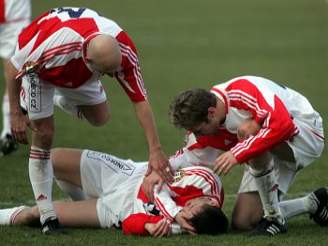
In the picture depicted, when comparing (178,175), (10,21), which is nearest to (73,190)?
(178,175)

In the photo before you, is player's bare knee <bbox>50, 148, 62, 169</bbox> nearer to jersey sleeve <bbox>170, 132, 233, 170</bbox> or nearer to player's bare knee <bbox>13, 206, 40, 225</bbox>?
player's bare knee <bbox>13, 206, 40, 225</bbox>

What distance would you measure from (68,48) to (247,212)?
1.84 meters

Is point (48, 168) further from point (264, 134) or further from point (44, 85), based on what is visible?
point (264, 134)

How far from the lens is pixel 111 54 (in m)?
6.91

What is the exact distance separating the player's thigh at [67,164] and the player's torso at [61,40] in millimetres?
Answer: 682

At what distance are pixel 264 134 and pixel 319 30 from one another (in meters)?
18.8

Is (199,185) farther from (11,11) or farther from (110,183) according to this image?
(11,11)

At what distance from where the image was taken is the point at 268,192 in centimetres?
725

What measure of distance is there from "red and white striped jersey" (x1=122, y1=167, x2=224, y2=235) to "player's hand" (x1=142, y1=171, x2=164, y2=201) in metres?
0.04

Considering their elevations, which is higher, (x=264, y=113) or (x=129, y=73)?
(x=129, y=73)

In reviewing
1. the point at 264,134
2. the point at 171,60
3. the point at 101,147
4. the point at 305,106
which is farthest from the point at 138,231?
the point at 171,60

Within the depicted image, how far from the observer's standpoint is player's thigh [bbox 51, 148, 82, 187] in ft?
25.6

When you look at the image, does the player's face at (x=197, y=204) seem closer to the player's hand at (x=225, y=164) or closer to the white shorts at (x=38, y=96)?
the player's hand at (x=225, y=164)

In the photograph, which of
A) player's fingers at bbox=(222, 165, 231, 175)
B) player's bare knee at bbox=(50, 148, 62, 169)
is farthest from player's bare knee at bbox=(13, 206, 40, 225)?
player's fingers at bbox=(222, 165, 231, 175)
